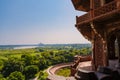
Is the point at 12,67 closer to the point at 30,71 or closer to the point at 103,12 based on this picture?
the point at 30,71

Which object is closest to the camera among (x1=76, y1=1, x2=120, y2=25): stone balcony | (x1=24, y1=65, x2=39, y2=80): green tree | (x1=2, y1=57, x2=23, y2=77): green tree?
(x1=76, y1=1, x2=120, y2=25): stone balcony

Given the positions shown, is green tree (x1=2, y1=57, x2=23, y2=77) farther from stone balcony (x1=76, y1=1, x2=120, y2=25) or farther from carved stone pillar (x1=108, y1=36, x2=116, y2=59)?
Result: stone balcony (x1=76, y1=1, x2=120, y2=25)

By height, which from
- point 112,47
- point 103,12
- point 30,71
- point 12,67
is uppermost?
point 103,12

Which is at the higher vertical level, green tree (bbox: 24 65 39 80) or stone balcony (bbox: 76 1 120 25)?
stone balcony (bbox: 76 1 120 25)

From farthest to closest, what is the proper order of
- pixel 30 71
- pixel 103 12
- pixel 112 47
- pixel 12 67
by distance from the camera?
1. pixel 12 67
2. pixel 30 71
3. pixel 112 47
4. pixel 103 12

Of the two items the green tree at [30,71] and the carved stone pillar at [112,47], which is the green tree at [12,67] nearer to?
the green tree at [30,71]

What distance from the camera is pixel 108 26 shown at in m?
12.4

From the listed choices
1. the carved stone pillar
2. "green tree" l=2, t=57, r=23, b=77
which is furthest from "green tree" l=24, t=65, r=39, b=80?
the carved stone pillar

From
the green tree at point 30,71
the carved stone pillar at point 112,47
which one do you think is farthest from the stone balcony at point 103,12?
the green tree at point 30,71

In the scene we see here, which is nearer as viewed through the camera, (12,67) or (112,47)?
(112,47)

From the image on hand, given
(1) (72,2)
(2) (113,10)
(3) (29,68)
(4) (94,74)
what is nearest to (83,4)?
(1) (72,2)

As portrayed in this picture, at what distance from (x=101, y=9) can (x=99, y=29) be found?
1692 millimetres

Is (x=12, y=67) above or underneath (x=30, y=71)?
above

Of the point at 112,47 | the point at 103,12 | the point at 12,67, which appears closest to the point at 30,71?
the point at 12,67
